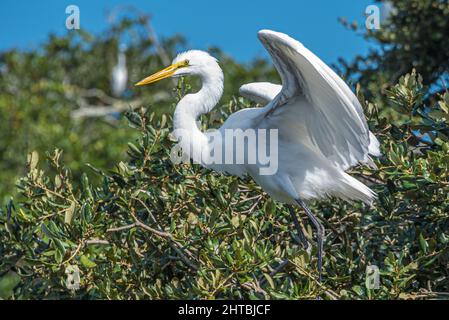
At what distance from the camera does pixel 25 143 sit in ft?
27.4

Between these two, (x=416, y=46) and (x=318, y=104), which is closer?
(x=318, y=104)

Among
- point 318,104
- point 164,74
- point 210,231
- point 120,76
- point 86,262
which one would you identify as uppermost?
point 120,76

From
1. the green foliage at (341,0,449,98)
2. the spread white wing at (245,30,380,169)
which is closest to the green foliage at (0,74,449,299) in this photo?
the spread white wing at (245,30,380,169)

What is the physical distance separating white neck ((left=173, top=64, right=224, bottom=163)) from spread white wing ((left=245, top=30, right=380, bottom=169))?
0.29 m

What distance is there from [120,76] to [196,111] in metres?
7.91

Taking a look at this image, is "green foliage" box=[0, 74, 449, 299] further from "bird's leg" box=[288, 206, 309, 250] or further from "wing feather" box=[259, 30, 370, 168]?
"wing feather" box=[259, 30, 370, 168]

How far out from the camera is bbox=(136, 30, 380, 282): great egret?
3.47m

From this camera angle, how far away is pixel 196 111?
13.2 ft

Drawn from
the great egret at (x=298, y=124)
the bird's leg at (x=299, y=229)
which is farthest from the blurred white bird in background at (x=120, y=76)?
the bird's leg at (x=299, y=229)

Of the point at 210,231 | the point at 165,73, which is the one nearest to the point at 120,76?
the point at 165,73

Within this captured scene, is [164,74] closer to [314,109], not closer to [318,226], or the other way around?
[314,109]

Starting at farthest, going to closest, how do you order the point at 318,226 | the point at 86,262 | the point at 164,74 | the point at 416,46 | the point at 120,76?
the point at 120,76 < the point at 416,46 < the point at 164,74 < the point at 318,226 < the point at 86,262
